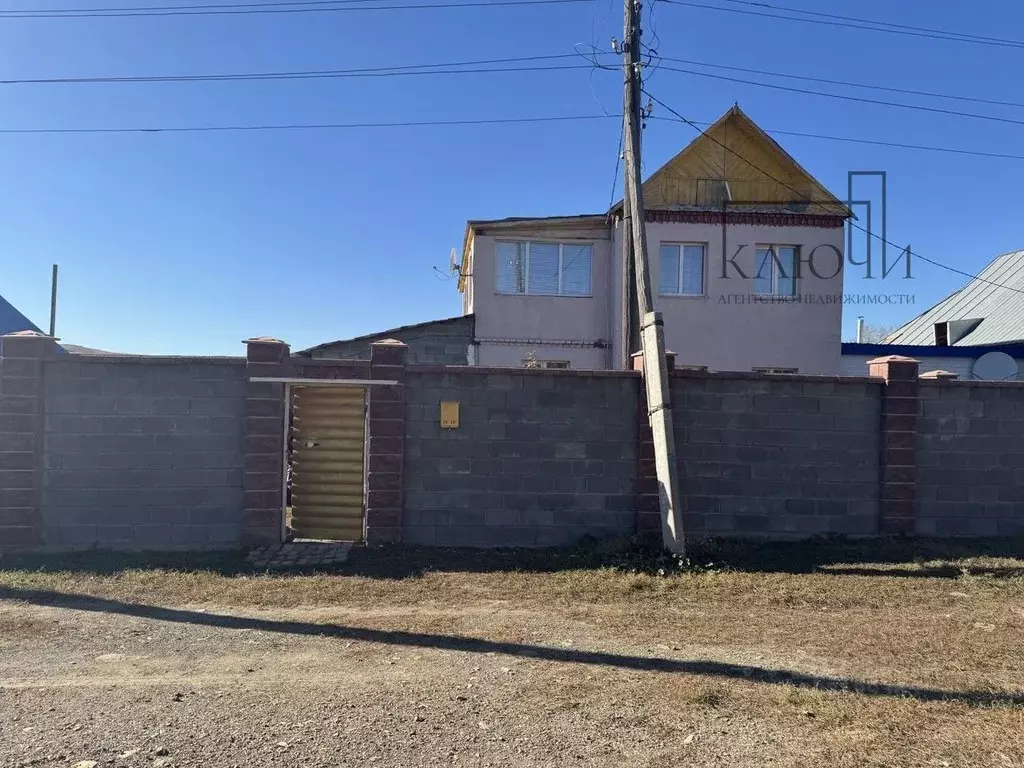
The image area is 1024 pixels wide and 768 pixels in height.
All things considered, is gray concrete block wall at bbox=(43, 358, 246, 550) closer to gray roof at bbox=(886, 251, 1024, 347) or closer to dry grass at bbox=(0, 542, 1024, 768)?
dry grass at bbox=(0, 542, 1024, 768)

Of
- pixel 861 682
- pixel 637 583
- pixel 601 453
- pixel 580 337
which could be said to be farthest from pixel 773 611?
pixel 580 337

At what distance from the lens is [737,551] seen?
7.94 meters

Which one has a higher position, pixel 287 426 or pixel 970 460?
pixel 287 426

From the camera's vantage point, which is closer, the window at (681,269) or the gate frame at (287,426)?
the gate frame at (287,426)

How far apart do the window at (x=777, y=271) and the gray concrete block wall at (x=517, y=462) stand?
996 centimetres

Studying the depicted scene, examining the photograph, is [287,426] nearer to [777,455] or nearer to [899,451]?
[777,455]

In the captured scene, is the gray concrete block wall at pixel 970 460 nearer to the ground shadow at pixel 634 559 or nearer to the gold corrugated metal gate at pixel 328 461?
the ground shadow at pixel 634 559

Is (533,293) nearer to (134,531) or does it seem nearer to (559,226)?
(559,226)

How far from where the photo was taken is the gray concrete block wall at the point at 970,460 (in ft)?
28.7

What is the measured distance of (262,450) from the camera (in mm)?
8023

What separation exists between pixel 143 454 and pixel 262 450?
128 centimetres

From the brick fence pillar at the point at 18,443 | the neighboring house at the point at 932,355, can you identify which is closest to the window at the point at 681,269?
the neighboring house at the point at 932,355

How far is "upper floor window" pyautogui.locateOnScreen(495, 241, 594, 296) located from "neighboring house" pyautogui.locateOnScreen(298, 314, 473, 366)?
1359 mm

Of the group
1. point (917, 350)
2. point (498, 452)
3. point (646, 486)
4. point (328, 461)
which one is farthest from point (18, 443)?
point (917, 350)
